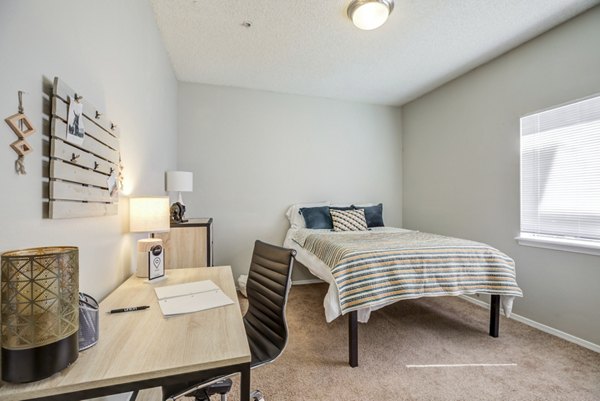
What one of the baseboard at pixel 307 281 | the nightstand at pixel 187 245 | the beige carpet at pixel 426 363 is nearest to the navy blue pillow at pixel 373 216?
the baseboard at pixel 307 281

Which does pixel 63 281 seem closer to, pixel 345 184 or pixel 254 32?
pixel 254 32

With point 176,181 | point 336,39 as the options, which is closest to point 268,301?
point 176,181

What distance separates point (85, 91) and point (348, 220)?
9.47 feet

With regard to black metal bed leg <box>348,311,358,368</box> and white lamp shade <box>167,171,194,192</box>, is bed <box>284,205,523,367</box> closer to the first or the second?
black metal bed leg <box>348,311,358,368</box>

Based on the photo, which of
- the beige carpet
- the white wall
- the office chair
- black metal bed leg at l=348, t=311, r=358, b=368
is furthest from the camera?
black metal bed leg at l=348, t=311, r=358, b=368

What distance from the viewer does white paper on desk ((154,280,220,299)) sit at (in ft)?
4.31

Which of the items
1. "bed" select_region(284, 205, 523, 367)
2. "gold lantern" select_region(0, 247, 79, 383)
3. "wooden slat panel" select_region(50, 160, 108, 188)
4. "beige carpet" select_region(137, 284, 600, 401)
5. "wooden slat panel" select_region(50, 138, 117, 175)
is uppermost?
"wooden slat panel" select_region(50, 138, 117, 175)

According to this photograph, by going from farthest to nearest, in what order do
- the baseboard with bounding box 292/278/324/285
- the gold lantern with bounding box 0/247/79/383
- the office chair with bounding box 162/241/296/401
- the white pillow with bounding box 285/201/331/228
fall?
the baseboard with bounding box 292/278/324/285 → the white pillow with bounding box 285/201/331/228 → the office chair with bounding box 162/241/296/401 → the gold lantern with bounding box 0/247/79/383

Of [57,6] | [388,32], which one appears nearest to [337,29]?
[388,32]

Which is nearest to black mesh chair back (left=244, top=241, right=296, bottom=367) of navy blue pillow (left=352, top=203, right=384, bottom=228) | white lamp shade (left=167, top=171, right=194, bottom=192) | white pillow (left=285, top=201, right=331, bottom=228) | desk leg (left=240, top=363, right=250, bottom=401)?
desk leg (left=240, top=363, right=250, bottom=401)

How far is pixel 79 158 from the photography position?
1.10 meters

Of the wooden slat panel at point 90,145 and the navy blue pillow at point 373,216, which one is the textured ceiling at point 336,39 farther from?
the navy blue pillow at point 373,216

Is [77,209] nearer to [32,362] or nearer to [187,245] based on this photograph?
[32,362]

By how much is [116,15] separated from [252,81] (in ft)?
7.12
